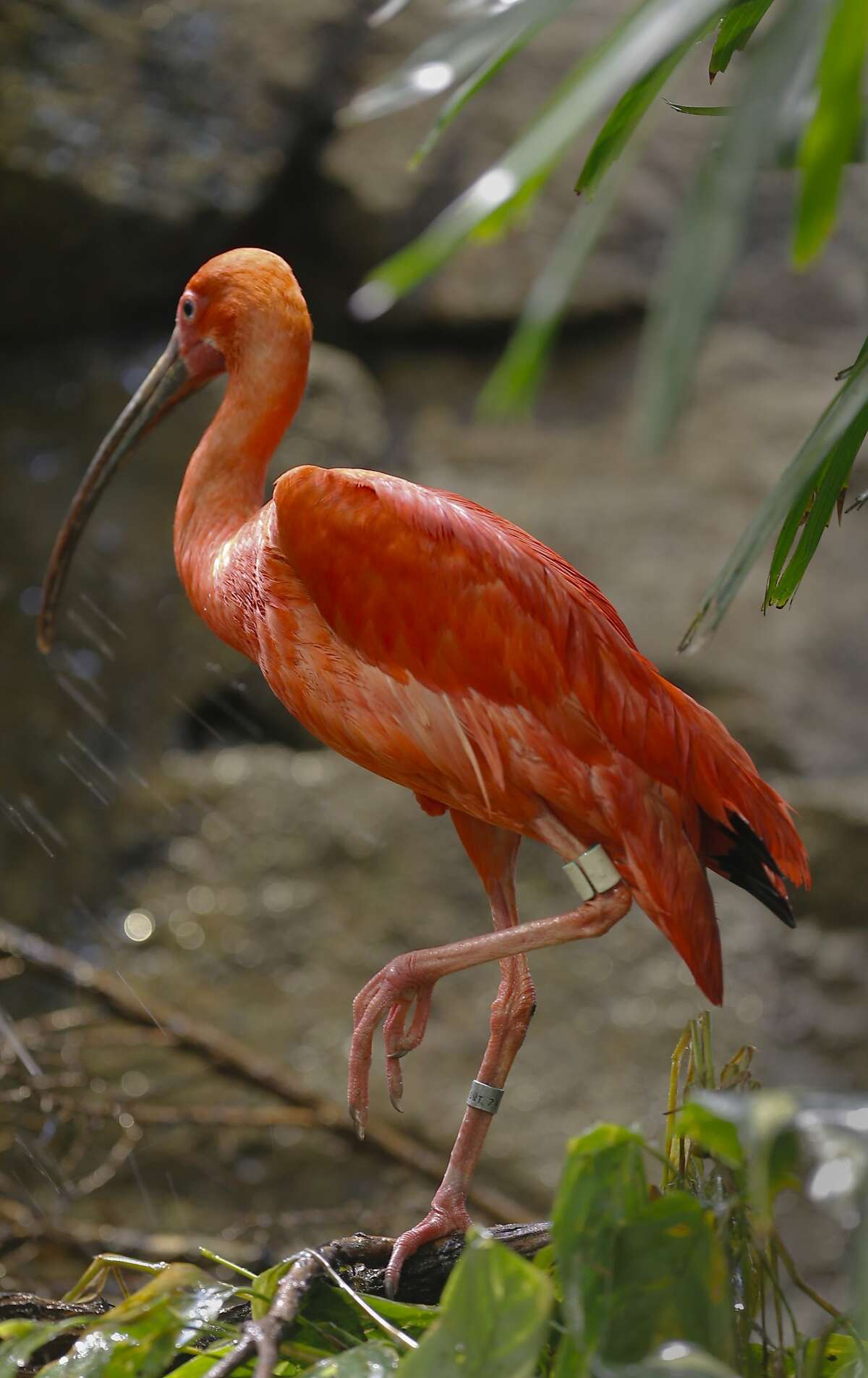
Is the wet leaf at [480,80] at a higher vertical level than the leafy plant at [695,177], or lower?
higher

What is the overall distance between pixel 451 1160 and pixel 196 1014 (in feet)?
6.65

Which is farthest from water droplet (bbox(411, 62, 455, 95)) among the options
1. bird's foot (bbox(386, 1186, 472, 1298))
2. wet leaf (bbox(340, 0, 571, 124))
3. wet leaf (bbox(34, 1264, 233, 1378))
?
bird's foot (bbox(386, 1186, 472, 1298))

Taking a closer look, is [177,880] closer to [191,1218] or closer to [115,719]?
[115,719]

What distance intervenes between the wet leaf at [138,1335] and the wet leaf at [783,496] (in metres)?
0.70

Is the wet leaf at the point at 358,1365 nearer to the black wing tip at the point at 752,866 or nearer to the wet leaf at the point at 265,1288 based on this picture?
the wet leaf at the point at 265,1288

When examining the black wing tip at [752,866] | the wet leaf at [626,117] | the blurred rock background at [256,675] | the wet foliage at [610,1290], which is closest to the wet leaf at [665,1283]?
the wet foliage at [610,1290]

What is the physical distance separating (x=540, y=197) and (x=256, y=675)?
2166 mm

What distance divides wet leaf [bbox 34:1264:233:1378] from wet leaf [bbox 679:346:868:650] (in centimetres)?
70

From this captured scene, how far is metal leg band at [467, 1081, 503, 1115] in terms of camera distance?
1.65m

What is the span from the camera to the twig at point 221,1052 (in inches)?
109

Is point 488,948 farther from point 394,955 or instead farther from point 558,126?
point 394,955

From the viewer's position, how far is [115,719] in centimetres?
405

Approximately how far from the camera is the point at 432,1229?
158cm

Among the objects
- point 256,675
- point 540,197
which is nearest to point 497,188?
point 256,675
